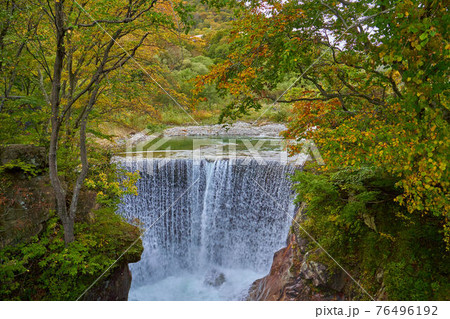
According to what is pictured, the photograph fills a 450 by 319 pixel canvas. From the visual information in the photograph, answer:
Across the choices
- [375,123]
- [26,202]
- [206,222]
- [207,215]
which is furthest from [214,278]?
[375,123]

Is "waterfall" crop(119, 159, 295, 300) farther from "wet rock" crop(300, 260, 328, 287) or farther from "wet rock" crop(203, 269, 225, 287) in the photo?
"wet rock" crop(300, 260, 328, 287)

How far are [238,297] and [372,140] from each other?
681 cm

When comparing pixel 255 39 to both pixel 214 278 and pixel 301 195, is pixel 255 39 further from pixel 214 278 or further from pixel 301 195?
pixel 214 278

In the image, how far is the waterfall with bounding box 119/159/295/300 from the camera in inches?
377

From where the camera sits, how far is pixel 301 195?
535 centimetres

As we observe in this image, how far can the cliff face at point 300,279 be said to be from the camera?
508 cm

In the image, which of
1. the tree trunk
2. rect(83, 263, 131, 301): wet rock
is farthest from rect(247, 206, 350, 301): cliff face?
the tree trunk

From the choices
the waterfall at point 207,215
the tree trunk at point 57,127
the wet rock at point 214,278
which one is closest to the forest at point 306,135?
the tree trunk at point 57,127

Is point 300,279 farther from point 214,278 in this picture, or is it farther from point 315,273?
point 214,278

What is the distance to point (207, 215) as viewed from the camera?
10.6 m

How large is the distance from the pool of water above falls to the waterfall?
34 millimetres

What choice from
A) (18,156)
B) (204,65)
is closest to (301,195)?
(18,156)

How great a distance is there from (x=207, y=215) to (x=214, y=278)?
2.27 meters

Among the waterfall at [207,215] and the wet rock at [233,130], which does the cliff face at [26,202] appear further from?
the wet rock at [233,130]
